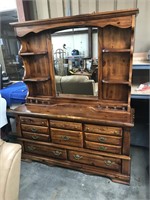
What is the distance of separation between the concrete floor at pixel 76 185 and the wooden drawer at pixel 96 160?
0.57 ft

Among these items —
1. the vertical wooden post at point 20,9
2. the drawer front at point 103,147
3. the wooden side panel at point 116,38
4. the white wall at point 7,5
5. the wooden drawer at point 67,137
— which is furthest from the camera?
the white wall at point 7,5

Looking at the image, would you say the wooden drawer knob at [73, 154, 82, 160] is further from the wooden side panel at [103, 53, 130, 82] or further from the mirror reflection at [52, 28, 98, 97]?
the wooden side panel at [103, 53, 130, 82]

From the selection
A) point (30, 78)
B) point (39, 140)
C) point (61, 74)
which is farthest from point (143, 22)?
point (39, 140)

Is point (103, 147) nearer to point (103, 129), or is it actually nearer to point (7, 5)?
point (103, 129)

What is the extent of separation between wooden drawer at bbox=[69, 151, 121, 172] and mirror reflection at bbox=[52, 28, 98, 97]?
647 mm

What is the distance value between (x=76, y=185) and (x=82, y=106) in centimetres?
82

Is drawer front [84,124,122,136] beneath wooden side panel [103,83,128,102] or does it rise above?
beneath

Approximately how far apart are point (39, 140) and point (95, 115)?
75 cm

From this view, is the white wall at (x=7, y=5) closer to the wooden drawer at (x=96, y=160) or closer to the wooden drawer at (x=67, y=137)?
the wooden drawer at (x=67, y=137)

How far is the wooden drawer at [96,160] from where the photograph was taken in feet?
5.56

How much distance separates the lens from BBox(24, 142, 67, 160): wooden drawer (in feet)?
6.22

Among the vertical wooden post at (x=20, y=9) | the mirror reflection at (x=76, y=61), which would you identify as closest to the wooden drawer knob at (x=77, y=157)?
the mirror reflection at (x=76, y=61)

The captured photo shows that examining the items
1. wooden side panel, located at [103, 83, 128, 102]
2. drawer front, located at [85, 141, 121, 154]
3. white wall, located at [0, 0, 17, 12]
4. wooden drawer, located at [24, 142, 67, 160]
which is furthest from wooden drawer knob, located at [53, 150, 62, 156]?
white wall, located at [0, 0, 17, 12]

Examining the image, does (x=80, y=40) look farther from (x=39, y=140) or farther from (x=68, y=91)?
(x=39, y=140)
